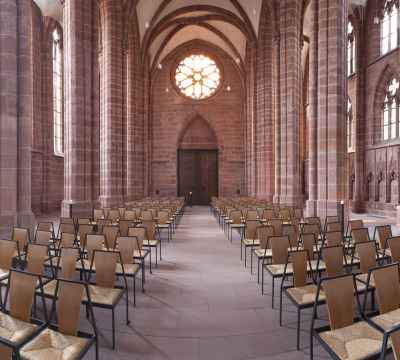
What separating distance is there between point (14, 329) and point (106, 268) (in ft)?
4.35

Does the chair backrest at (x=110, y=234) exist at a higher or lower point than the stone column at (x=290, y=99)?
lower

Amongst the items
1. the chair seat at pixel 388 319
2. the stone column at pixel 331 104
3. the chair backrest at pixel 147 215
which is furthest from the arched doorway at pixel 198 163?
the chair seat at pixel 388 319

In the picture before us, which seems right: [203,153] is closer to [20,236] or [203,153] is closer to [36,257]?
[20,236]

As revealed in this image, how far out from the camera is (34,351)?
2.75 metres

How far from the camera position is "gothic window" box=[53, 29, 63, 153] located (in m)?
20.6

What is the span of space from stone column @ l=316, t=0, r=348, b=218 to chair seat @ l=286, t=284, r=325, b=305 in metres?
7.15

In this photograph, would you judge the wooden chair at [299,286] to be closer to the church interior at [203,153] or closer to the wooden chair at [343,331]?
the church interior at [203,153]

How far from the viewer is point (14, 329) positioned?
10.1 ft

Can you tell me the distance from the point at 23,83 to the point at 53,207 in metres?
13.3

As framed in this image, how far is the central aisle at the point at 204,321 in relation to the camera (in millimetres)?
3568

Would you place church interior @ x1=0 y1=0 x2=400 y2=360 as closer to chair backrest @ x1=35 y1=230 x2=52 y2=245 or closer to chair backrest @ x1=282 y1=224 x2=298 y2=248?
chair backrest @ x1=282 y1=224 x2=298 y2=248

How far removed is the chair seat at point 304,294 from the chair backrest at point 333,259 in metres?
0.44

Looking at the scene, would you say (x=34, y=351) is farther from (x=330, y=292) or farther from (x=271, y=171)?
(x=271, y=171)

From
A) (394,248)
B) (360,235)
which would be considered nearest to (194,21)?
(360,235)
